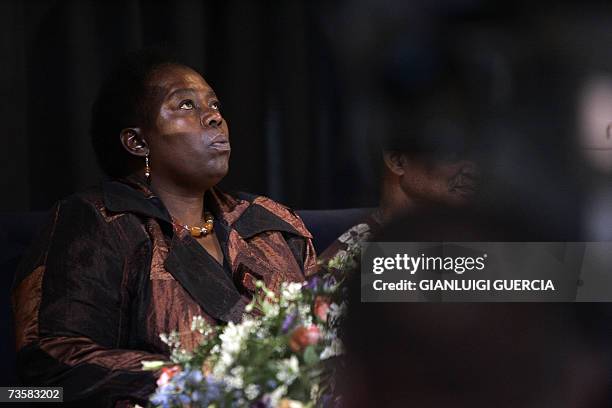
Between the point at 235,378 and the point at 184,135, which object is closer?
the point at 235,378

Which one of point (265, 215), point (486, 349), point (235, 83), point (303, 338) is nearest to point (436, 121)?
point (486, 349)

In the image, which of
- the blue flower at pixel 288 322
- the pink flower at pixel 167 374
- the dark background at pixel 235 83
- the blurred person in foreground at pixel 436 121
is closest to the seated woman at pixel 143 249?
the dark background at pixel 235 83

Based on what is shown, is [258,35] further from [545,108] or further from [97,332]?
[545,108]

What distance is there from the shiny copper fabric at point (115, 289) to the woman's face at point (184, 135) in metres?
0.10

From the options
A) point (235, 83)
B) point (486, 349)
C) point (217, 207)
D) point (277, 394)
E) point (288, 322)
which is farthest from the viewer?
point (235, 83)

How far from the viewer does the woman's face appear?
2.07 metres

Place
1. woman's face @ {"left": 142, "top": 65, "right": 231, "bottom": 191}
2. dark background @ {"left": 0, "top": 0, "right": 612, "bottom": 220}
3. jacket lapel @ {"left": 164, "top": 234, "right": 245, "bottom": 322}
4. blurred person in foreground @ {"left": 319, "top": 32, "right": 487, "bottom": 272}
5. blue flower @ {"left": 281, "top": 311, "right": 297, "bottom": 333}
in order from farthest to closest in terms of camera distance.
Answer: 1. dark background @ {"left": 0, "top": 0, "right": 612, "bottom": 220}
2. woman's face @ {"left": 142, "top": 65, "right": 231, "bottom": 191}
3. jacket lapel @ {"left": 164, "top": 234, "right": 245, "bottom": 322}
4. blue flower @ {"left": 281, "top": 311, "right": 297, "bottom": 333}
5. blurred person in foreground @ {"left": 319, "top": 32, "right": 487, "bottom": 272}

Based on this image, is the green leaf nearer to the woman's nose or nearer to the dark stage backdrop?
the woman's nose

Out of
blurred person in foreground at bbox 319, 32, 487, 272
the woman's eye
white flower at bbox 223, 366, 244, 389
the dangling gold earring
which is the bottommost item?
white flower at bbox 223, 366, 244, 389

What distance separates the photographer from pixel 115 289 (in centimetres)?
186

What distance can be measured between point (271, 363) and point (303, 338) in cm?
5

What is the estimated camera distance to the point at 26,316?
71.4 inches

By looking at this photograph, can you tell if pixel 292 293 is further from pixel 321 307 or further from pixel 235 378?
pixel 235 378

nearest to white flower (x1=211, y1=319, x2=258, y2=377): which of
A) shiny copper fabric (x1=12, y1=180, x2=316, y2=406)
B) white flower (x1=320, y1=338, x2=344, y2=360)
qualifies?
white flower (x1=320, y1=338, x2=344, y2=360)
